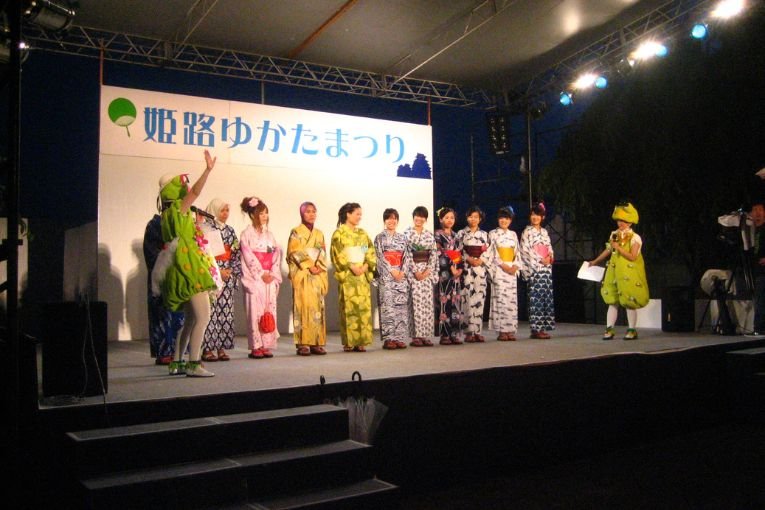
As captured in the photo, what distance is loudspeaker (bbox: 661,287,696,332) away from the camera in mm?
7973

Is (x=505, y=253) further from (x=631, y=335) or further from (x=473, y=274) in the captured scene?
(x=631, y=335)

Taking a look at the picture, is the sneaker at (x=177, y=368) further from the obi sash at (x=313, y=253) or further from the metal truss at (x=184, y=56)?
the metal truss at (x=184, y=56)

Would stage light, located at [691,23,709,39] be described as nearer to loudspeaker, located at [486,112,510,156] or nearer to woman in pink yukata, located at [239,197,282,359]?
loudspeaker, located at [486,112,510,156]

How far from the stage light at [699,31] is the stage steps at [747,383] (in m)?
3.63

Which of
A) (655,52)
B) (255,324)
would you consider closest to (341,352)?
(255,324)

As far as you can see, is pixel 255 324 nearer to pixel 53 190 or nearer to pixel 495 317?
pixel 495 317

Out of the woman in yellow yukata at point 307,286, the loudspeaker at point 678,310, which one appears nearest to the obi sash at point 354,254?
the woman in yellow yukata at point 307,286

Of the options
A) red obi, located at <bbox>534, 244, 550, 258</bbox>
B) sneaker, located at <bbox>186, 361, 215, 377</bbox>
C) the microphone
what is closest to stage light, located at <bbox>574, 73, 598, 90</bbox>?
red obi, located at <bbox>534, 244, 550, 258</bbox>

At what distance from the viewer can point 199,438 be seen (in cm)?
330

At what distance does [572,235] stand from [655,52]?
3508 mm

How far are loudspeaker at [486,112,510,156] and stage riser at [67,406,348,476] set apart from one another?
276 inches

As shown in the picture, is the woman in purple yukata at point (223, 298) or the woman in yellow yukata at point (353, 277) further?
the woman in yellow yukata at point (353, 277)

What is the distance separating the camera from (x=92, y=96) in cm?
892

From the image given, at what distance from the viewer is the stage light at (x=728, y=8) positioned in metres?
7.16
